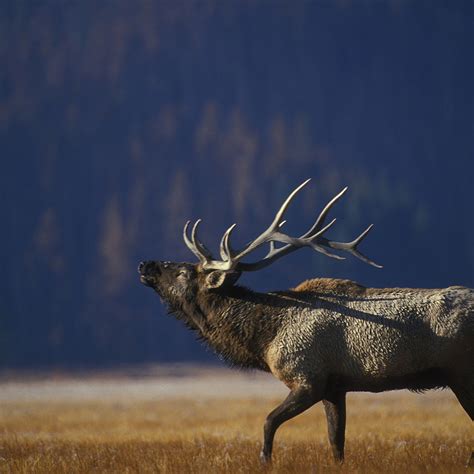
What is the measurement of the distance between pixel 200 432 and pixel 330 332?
18.2 feet

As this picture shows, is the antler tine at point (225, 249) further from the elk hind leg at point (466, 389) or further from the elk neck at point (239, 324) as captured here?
the elk hind leg at point (466, 389)

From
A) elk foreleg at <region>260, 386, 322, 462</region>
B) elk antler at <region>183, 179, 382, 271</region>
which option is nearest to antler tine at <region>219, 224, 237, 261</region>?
elk antler at <region>183, 179, 382, 271</region>

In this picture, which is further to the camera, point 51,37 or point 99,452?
point 51,37

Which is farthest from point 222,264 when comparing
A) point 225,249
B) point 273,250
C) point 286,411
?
point 286,411

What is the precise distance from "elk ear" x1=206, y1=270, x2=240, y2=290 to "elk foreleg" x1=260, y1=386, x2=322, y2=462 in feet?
4.55

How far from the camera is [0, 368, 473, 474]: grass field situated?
9.70 metres

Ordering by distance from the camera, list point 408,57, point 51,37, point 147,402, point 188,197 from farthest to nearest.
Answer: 1. point 408,57
2. point 51,37
3. point 188,197
4. point 147,402

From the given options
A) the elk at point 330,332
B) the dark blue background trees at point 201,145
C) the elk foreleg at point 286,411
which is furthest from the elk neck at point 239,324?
the dark blue background trees at point 201,145

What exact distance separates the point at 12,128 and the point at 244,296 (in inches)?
2349

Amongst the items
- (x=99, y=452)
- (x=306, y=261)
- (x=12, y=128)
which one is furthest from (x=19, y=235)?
(x=99, y=452)

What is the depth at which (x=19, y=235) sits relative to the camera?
6241 cm

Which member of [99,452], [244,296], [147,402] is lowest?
[147,402]

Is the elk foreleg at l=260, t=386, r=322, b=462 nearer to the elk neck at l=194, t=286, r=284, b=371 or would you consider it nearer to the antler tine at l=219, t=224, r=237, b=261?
the elk neck at l=194, t=286, r=284, b=371

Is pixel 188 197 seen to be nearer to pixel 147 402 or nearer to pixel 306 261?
pixel 306 261
